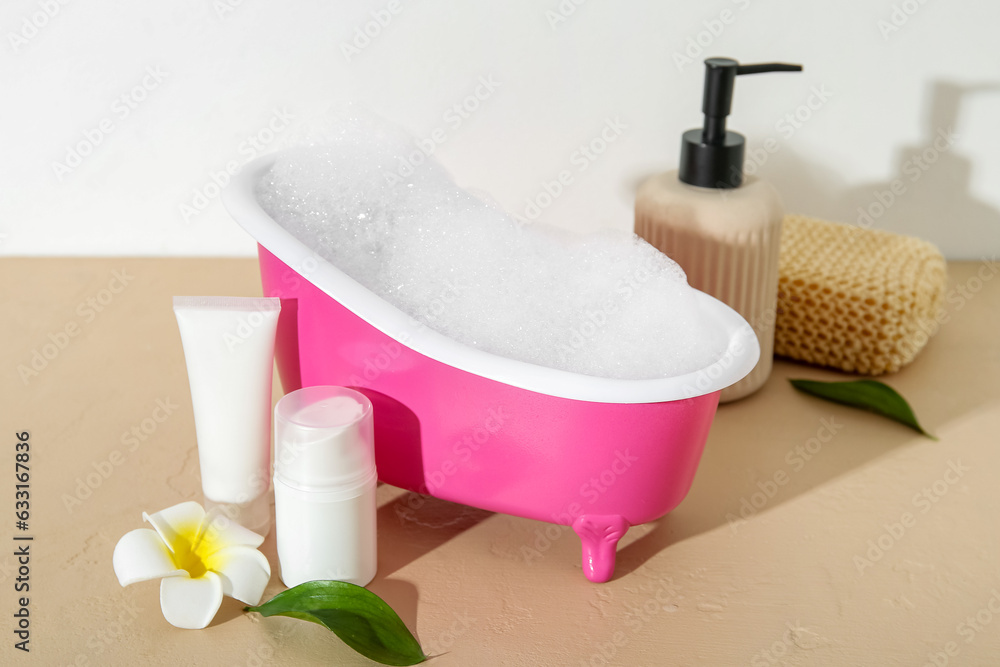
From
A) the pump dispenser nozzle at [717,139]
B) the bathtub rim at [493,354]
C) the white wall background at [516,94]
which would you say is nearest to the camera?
the bathtub rim at [493,354]

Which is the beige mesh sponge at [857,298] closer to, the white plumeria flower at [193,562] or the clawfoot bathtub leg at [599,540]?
the clawfoot bathtub leg at [599,540]

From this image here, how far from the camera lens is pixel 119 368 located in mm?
1030

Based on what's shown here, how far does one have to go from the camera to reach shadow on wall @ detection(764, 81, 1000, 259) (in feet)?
3.81

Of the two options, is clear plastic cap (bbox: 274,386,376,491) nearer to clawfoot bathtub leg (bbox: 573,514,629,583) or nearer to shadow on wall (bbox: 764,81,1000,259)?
clawfoot bathtub leg (bbox: 573,514,629,583)

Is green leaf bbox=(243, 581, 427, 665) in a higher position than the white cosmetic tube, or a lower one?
lower

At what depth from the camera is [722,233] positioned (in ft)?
3.01

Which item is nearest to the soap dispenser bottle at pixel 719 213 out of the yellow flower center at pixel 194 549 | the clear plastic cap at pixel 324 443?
the clear plastic cap at pixel 324 443

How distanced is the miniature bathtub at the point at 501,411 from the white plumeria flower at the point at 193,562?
13cm

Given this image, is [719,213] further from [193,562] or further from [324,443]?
[193,562]

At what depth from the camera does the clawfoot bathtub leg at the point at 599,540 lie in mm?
717

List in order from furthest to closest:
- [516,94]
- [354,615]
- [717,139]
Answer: [516,94] < [717,139] < [354,615]

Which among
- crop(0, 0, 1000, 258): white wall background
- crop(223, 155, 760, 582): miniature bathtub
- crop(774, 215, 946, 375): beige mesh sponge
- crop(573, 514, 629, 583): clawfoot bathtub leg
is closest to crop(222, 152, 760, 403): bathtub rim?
crop(223, 155, 760, 582): miniature bathtub

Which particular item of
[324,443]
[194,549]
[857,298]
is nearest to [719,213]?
[857,298]

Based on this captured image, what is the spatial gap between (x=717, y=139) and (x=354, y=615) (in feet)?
1.82
